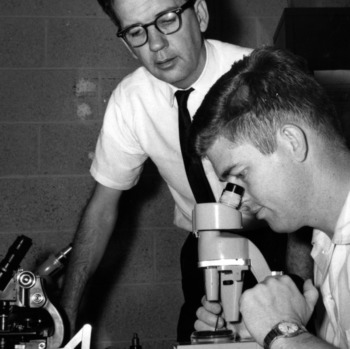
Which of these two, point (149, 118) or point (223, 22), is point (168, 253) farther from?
point (223, 22)

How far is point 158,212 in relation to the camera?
3.15m

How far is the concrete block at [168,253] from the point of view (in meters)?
3.10

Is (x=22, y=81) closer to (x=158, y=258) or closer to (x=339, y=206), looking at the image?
(x=158, y=258)

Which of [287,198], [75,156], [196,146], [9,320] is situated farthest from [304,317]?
[75,156]

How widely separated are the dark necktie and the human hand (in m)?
0.74

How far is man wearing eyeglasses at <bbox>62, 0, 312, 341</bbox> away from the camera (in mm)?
1934

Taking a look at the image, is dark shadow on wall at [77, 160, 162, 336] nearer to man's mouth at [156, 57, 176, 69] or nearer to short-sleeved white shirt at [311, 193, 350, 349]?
man's mouth at [156, 57, 176, 69]

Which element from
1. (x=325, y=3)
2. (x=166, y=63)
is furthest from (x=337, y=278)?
(x=325, y=3)

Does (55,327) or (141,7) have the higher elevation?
(141,7)

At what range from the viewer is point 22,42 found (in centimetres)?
315

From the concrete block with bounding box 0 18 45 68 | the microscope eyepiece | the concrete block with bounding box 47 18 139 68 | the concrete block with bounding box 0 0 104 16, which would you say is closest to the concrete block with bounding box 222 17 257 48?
the concrete block with bounding box 47 18 139 68

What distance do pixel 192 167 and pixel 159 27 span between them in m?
0.48

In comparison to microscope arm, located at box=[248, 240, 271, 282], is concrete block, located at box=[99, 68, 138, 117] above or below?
above

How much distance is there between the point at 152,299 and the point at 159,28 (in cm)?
162
